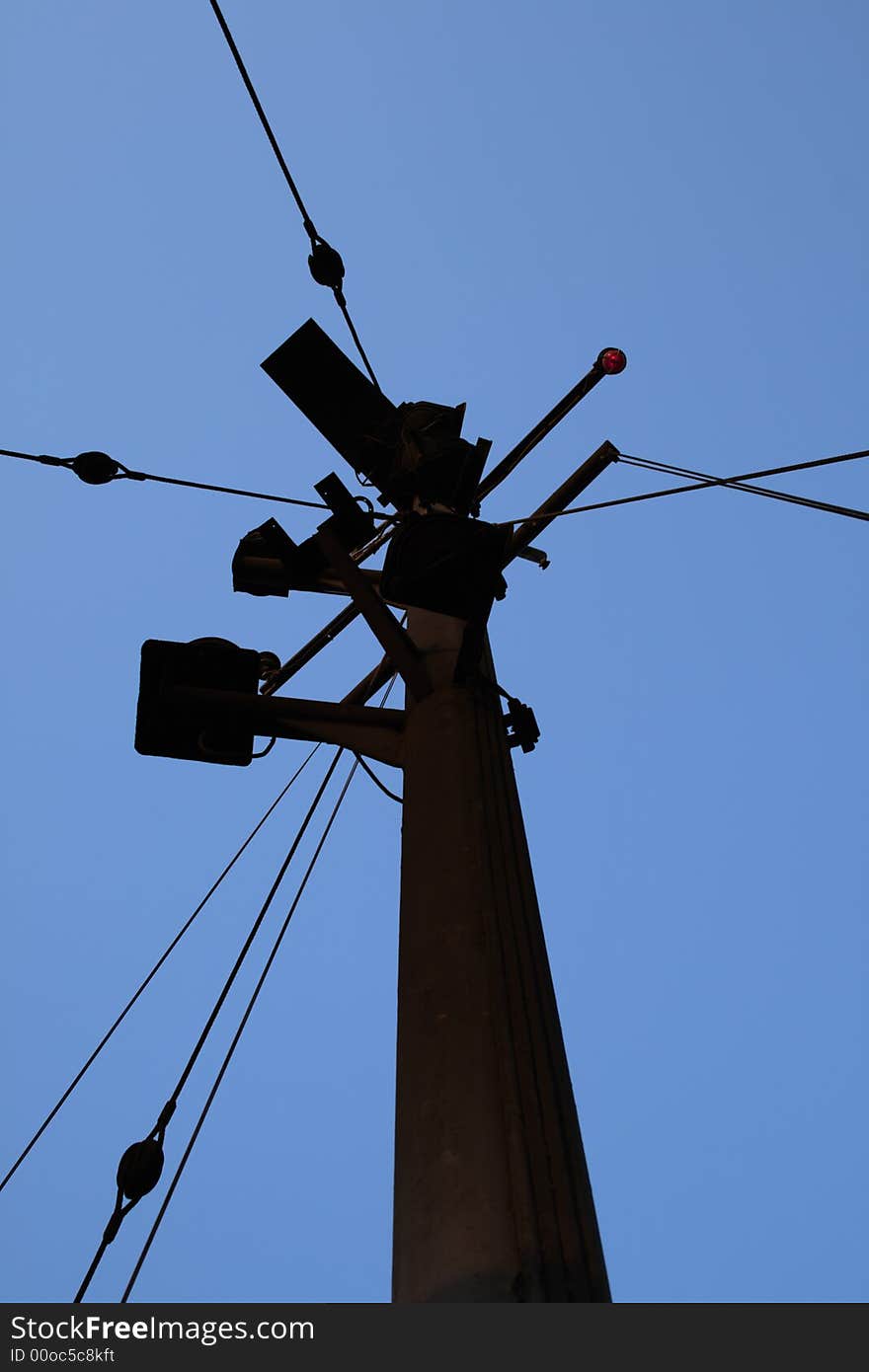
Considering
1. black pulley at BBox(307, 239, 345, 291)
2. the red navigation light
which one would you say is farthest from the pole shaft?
black pulley at BBox(307, 239, 345, 291)

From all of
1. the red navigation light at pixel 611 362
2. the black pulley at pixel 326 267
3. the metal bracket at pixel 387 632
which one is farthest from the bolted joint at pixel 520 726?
the black pulley at pixel 326 267

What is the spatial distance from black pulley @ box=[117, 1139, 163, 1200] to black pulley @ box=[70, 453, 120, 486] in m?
2.66

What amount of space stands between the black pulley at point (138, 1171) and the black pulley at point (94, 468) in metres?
2.66

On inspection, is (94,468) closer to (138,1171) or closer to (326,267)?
(326,267)

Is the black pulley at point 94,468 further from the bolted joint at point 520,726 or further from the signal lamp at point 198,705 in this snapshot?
the bolted joint at point 520,726

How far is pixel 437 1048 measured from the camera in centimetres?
291

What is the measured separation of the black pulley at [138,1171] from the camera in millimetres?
4215

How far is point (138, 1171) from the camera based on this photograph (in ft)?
13.9

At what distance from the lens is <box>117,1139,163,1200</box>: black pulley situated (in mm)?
4215

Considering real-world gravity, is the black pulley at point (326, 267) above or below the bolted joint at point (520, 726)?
above

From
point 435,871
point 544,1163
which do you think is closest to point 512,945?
point 435,871

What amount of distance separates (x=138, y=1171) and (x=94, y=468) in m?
2.81

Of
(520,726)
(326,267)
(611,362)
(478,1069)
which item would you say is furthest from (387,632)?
(326,267)

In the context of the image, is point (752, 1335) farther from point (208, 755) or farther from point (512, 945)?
point (208, 755)
